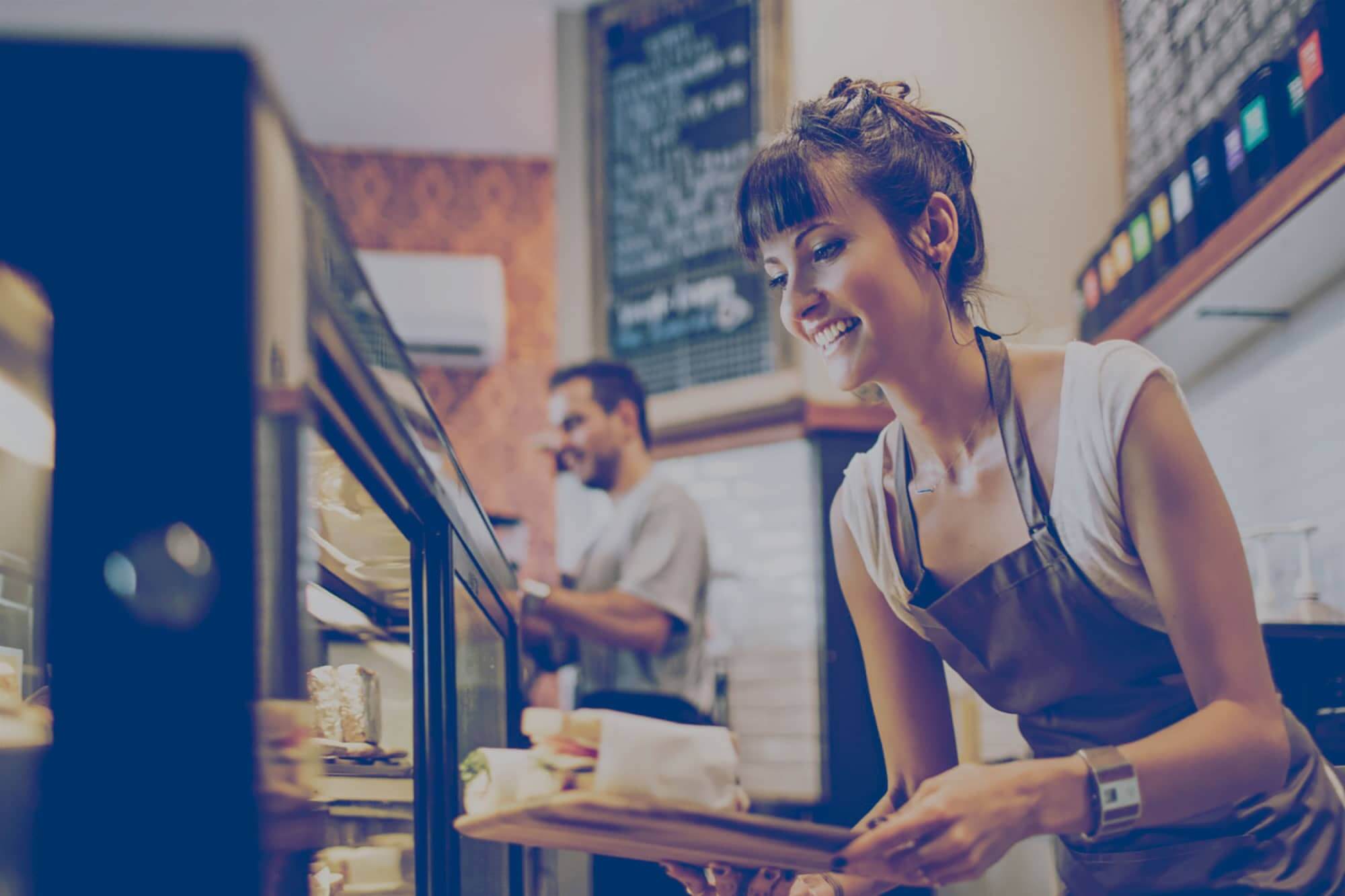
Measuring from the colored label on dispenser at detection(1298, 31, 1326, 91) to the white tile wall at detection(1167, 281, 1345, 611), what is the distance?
1.40 ft

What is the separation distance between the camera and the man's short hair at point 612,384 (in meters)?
3.08

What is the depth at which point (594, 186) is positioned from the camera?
4348mm

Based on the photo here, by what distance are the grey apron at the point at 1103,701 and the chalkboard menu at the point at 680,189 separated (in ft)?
8.49

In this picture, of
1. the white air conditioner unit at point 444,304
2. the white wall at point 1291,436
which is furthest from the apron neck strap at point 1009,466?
the white air conditioner unit at point 444,304

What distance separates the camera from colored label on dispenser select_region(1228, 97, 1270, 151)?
2059 millimetres

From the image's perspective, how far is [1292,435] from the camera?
234 centimetres

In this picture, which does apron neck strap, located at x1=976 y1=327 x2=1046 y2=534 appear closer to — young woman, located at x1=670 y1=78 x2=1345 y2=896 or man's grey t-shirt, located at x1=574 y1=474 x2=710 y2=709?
young woman, located at x1=670 y1=78 x2=1345 y2=896

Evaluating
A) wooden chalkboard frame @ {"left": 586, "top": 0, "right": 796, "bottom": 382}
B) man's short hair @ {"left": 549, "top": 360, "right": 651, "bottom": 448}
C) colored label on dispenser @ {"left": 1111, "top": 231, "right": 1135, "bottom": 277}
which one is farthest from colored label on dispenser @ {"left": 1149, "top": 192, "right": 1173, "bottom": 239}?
wooden chalkboard frame @ {"left": 586, "top": 0, "right": 796, "bottom": 382}

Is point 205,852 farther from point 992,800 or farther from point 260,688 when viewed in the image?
point 992,800

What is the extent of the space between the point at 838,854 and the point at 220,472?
0.47 m

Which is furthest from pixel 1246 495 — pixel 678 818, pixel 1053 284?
pixel 678 818

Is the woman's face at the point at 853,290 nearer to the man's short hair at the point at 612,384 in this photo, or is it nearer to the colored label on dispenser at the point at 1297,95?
the colored label on dispenser at the point at 1297,95

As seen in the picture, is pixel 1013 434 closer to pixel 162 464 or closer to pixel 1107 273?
pixel 162 464

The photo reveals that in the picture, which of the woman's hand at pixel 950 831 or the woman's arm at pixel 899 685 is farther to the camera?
the woman's arm at pixel 899 685
